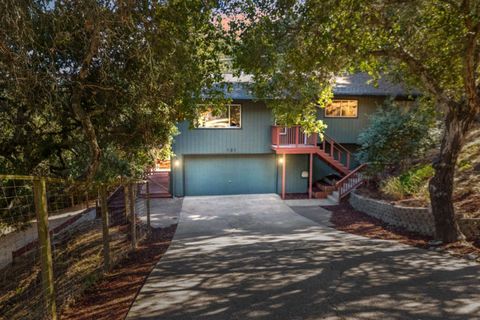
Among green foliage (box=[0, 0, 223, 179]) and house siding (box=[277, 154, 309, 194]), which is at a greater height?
green foliage (box=[0, 0, 223, 179])

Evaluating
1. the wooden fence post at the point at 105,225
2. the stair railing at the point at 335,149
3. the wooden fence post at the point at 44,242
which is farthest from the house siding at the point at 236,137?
the wooden fence post at the point at 44,242

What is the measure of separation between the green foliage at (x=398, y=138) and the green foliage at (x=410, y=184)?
0.89 metres

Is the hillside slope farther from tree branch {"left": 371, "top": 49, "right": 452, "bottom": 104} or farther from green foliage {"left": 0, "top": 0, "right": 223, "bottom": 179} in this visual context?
green foliage {"left": 0, "top": 0, "right": 223, "bottom": 179}

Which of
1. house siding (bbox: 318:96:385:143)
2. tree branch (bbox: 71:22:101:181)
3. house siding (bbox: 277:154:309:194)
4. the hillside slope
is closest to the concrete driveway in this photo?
the hillside slope

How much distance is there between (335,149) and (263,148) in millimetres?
3751

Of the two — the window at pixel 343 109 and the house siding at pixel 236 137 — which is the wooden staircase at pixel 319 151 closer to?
the house siding at pixel 236 137

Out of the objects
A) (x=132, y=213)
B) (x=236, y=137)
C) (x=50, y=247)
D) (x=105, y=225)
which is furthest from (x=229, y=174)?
(x=50, y=247)

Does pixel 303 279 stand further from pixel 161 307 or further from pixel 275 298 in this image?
pixel 161 307

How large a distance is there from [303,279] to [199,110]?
418 centimetres

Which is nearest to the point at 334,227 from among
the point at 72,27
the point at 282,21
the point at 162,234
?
the point at 162,234

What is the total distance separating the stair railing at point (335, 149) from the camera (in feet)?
46.6

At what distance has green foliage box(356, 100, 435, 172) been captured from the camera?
11.3 m

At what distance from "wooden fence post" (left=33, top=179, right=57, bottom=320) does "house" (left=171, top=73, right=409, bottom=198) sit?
1028 cm

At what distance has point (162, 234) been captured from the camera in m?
8.34
